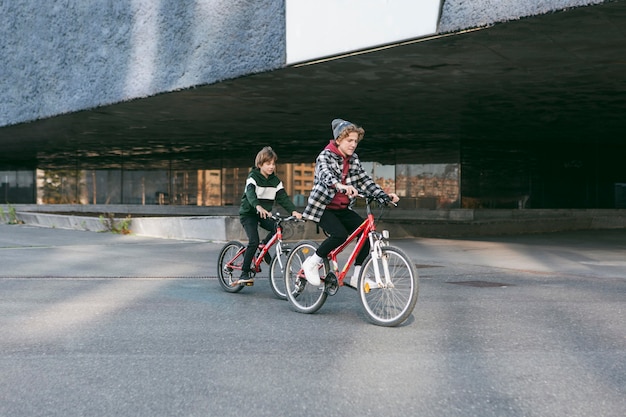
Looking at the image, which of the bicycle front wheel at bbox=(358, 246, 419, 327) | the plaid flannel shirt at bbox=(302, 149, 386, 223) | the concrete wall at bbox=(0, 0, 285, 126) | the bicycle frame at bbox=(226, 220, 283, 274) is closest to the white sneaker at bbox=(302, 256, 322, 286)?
the plaid flannel shirt at bbox=(302, 149, 386, 223)

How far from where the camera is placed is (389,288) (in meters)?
6.19

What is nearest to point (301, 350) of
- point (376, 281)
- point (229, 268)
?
point (376, 281)

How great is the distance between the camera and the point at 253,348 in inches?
211

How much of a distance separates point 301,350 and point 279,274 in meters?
2.47

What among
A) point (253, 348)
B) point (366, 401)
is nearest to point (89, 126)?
point (253, 348)

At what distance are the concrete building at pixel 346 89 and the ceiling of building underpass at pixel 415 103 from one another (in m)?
0.07

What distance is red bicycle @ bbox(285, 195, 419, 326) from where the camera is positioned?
602cm

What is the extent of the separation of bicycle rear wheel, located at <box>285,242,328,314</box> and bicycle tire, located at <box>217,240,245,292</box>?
124cm

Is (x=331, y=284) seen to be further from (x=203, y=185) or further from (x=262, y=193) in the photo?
(x=203, y=185)

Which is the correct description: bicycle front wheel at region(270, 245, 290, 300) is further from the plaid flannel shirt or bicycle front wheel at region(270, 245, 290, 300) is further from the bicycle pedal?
the plaid flannel shirt

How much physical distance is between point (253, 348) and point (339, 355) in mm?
722

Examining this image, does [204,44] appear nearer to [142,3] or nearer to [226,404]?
[142,3]

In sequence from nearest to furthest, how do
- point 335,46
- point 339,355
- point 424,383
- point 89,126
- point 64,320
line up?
point 424,383 → point 339,355 → point 64,320 → point 335,46 → point 89,126

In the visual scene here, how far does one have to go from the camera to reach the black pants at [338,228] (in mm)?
6637
